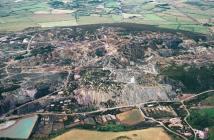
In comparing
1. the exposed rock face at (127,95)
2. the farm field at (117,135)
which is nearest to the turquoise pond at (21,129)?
the farm field at (117,135)

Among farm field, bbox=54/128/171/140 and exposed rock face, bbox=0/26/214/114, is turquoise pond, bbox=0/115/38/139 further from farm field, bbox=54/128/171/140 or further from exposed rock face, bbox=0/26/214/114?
farm field, bbox=54/128/171/140

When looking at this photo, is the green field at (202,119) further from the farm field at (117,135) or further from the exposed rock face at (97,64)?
the exposed rock face at (97,64)

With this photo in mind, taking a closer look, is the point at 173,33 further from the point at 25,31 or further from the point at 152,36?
the point at 25,31

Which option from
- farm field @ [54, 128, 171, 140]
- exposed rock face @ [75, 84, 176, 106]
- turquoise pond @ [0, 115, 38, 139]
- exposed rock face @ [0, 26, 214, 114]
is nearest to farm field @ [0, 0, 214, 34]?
exposed rock face @ [0, 26, 214, 114]

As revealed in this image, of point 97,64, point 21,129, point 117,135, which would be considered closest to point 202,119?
point 117,135

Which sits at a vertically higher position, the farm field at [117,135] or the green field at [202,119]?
the farm field at [117,135]

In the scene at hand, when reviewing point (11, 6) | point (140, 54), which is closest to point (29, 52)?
point (140, 54)
